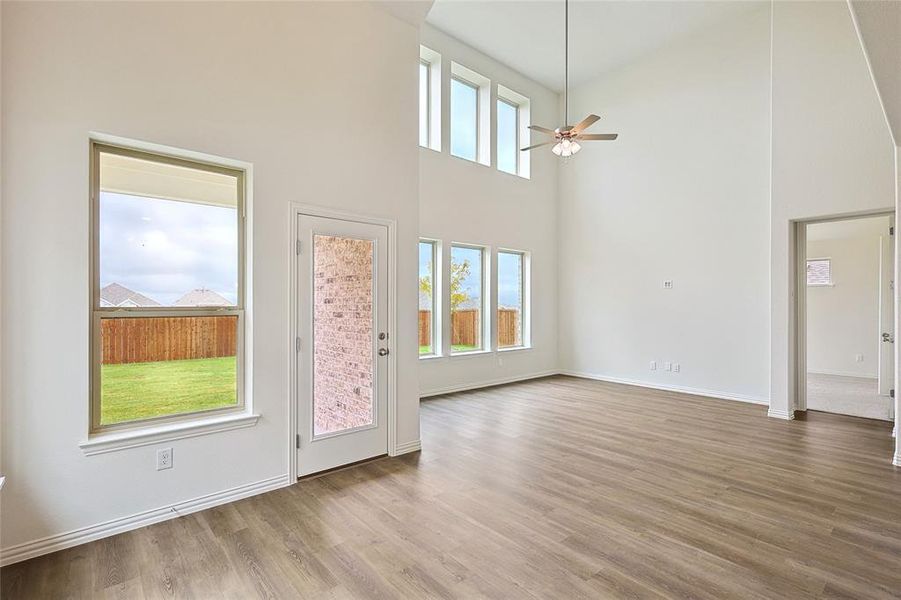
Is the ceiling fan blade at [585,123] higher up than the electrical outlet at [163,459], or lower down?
higher up

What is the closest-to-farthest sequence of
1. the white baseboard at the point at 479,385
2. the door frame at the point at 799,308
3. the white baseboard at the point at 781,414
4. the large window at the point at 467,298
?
the white baseboard at the point at 781,414 → the door frame at the point at 799,308 → the white baseboard at the point at 479,385 → the large window at the point at 467,298

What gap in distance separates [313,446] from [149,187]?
2.18m

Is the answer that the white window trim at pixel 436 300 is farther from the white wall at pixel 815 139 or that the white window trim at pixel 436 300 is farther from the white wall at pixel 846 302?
the white wall at pixel 846 302

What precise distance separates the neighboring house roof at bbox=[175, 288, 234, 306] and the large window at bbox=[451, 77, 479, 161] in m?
4.79

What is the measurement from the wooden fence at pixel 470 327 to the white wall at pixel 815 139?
3.76m

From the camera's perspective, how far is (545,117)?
8273 mm

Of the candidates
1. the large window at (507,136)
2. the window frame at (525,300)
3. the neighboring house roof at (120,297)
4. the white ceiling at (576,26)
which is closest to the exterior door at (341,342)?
the neighboring house roof at (120,297)

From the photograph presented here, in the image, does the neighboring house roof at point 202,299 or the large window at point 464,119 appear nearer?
the neighboring house roof at point 202,299

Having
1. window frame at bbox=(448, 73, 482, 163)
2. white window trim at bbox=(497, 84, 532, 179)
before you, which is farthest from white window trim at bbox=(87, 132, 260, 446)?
white window trim at bbox=(497, 84, 532, 179)

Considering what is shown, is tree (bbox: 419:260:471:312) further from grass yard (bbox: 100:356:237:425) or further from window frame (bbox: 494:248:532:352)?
grass yard (bbox: 100:356:237:425)

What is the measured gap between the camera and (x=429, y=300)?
22.2ft

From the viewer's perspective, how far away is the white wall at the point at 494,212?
21.7 feet

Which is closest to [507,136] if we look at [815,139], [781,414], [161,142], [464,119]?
[464,119]

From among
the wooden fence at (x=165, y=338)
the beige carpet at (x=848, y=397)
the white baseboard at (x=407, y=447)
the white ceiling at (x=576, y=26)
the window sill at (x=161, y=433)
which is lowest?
the beige carpet at (x=848, y=397)
